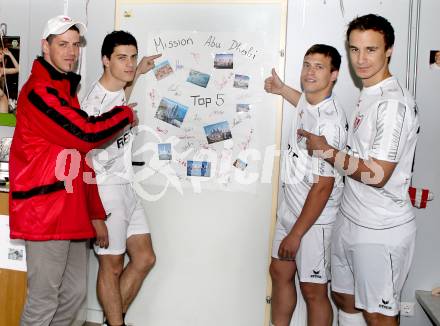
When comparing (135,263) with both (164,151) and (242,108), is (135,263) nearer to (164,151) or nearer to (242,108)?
(164,151)

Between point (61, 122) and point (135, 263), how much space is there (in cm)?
97

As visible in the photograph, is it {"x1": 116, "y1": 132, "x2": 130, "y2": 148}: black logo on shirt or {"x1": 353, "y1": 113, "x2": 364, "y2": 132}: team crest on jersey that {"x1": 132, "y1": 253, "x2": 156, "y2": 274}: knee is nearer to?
{"x1": 116, "y1": 132, "x2": 130, "y2": 148}: black logo on shirt

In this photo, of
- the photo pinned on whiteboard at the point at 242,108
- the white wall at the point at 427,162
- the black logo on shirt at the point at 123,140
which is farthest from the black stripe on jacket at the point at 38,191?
the white wall at the point at 427,162

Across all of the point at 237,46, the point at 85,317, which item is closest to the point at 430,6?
the point at 237,46

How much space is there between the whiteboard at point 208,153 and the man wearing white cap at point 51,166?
1.89 feet

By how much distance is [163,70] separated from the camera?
104 inches

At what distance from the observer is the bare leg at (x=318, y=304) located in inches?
88.2

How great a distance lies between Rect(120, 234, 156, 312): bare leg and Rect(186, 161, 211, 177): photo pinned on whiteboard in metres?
0.44

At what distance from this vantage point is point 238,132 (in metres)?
2.57

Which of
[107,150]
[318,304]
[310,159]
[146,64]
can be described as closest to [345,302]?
[318,304]

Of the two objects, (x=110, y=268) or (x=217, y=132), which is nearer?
(x=110, y=268)

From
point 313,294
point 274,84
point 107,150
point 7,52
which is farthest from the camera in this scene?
point 7,52

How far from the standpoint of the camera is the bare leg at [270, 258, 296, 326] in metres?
2.36

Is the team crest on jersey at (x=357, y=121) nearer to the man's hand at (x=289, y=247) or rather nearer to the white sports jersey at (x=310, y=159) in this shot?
the white sports jersey at (x=310, y=159)
